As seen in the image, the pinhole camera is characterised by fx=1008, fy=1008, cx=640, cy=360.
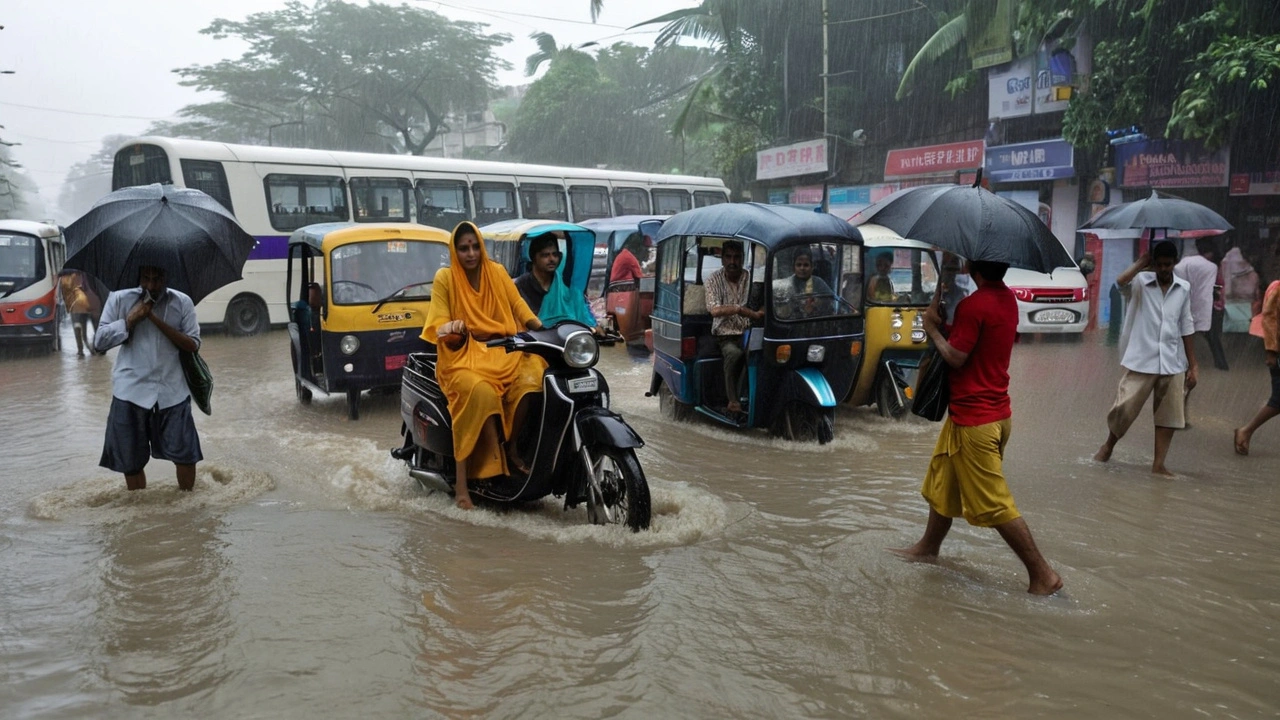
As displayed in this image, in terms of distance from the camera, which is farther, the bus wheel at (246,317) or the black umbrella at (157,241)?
the bus wheel at (246,317)

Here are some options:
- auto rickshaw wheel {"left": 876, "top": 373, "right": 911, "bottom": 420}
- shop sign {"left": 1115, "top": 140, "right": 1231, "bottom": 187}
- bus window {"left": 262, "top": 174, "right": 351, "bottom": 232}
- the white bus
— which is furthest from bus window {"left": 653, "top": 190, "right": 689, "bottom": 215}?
auto rickshaw wheel {"left": 876, "top": 373, "right": 911, "bottom": 420}

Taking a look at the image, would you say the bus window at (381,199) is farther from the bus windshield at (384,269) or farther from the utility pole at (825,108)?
the utility pole at (825,108)

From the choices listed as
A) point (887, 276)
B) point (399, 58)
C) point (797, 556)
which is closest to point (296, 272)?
point (887, 276)

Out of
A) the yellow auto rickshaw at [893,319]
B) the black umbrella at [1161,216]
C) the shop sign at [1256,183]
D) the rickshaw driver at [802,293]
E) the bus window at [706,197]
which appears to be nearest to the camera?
the black umbrella at [1161,216]

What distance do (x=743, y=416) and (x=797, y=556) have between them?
3.12 meters

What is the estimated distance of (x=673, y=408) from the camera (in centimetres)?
953

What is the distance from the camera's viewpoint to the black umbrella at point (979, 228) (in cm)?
443

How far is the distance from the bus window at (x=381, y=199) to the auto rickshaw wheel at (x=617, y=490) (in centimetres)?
1396

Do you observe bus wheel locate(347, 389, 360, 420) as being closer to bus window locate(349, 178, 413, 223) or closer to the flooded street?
the flooded street

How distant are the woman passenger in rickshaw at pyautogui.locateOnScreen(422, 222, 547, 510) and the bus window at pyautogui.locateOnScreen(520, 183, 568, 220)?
15.0 m

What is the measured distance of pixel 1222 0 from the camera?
12258 millimetres

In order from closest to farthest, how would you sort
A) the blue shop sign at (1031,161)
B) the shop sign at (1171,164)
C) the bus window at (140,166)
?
the shop sign at (1171,164) < the bus window at (140,166) < the blue shop sign at (1031,161)

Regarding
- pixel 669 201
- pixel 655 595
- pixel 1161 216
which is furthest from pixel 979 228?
pixel 669 201

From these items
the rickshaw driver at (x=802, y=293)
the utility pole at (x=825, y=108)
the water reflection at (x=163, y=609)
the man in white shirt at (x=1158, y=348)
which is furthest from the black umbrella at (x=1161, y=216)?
the utility pole at (x=825, y=108)
